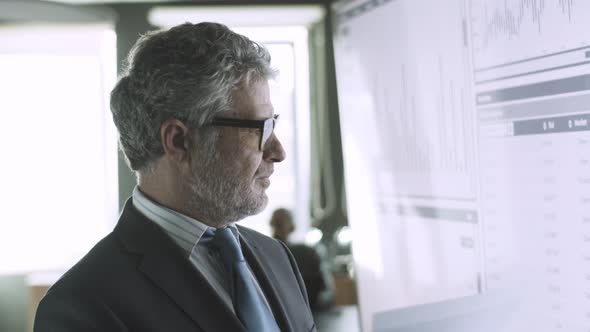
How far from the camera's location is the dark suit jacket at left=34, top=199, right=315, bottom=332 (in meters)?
1.03

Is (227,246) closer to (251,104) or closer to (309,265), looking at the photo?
(251,104)

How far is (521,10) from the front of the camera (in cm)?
150

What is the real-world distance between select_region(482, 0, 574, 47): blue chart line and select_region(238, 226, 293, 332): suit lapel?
0.80m

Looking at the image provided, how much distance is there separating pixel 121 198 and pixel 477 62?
271 cm

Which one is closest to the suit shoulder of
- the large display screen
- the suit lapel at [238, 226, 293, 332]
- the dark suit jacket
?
the dark suit jacket

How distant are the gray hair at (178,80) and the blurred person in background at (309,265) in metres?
2.29

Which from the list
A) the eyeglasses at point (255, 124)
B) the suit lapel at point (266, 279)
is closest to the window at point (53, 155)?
the suit lapel at point (266, 279)

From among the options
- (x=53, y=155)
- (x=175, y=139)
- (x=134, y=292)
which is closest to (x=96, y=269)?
(x=134, y=292)

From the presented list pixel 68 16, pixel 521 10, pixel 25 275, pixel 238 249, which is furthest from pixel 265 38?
pixel 238 249

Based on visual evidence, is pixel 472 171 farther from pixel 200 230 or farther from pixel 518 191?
pixel 200 230

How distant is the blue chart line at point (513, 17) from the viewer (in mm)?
1425

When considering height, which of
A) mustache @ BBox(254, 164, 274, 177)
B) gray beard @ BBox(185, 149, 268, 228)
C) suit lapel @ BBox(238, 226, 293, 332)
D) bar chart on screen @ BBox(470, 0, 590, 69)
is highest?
bar chart on screen @ BBox(470, 0, 590, 69)

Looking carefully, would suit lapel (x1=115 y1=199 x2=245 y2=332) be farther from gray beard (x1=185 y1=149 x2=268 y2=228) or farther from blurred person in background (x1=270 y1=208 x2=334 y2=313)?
blurred person in background (x1=270 y1=208 x2=334 y2=313)

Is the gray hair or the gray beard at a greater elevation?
the gray hair
